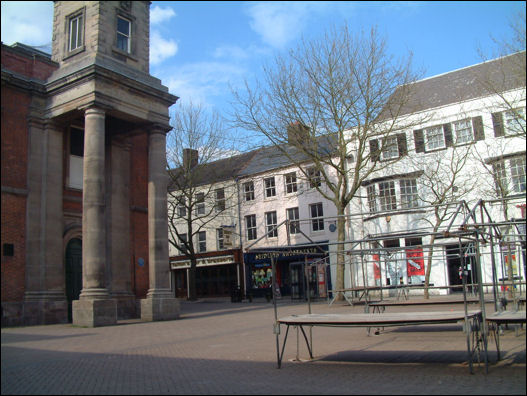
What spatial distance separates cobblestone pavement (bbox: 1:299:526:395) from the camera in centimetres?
592

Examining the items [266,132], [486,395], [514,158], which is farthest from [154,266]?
[514,158]

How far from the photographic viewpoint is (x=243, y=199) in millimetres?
38344

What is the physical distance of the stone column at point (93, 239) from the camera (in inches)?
619

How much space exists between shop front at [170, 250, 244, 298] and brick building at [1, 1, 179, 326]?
697 inches

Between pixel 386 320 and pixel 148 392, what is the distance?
3.43m

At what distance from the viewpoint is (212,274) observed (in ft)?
133

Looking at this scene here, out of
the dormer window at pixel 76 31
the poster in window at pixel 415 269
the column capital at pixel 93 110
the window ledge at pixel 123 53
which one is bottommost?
the poster in window at pixel 415 269

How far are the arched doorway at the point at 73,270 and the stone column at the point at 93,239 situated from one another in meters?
2.72

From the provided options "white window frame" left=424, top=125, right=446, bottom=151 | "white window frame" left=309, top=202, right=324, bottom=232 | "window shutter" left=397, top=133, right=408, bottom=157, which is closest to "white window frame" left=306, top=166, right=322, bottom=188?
"window shutter" left=397, top=133, right=408, bottom=157

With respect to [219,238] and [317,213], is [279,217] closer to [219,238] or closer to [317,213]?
[317,213]

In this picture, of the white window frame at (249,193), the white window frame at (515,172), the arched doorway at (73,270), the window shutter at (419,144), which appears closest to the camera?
the arched doorway at (73,270)

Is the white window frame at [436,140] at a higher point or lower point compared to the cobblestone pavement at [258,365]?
higher

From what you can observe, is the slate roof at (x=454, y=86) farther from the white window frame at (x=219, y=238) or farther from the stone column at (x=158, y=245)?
the white window frame at (x=219, y=238)

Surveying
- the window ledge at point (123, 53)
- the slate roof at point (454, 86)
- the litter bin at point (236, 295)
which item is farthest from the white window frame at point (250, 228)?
the window ledge at point (123, 53)
